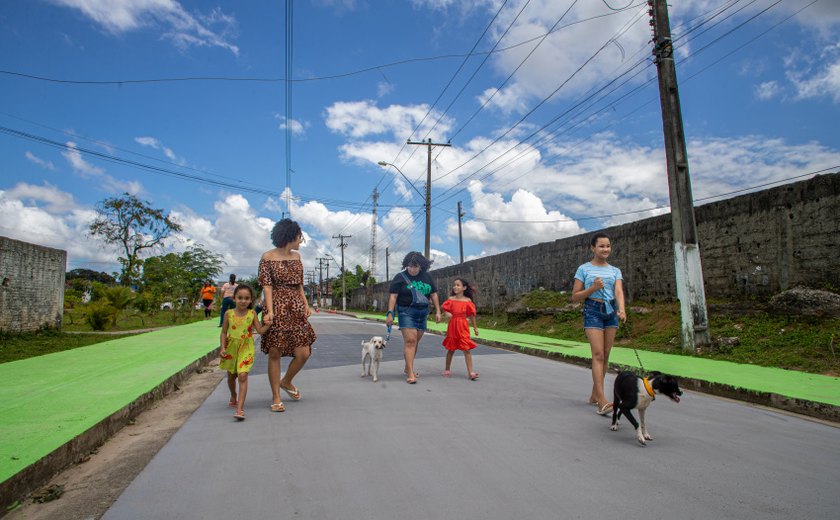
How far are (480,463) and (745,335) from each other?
8702mm

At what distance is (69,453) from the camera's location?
3.95 meters

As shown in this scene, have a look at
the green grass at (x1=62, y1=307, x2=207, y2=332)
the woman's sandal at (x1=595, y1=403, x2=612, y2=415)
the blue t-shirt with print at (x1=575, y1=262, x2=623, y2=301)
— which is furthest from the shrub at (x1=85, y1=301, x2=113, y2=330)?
the woman's sandal at (x1=595, y1=403, x2=612, y2=415)

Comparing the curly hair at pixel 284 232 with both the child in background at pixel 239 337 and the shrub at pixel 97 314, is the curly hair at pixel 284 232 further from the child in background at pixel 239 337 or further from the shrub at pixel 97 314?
the shrub at pixel 97 314

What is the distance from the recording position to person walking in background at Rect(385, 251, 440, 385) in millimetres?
7383

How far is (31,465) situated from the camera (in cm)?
342

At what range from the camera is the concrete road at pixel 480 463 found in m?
2.94

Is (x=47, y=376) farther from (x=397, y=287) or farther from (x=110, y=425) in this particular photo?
(x=397, y=287)

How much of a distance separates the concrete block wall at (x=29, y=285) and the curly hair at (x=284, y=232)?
10.2 metres

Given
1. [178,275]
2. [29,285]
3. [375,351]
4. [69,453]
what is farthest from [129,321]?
[69,453]

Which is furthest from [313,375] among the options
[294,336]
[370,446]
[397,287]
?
[370,446]

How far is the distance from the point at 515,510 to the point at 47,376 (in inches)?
274

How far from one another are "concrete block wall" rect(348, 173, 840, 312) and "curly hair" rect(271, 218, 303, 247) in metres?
9.27

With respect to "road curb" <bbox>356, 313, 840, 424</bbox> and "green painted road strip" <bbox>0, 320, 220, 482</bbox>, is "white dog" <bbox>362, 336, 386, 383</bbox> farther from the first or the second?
"road curb" <bbox>356, 313, 840, 424</bbox>

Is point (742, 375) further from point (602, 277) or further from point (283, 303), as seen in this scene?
point (283, 303)
